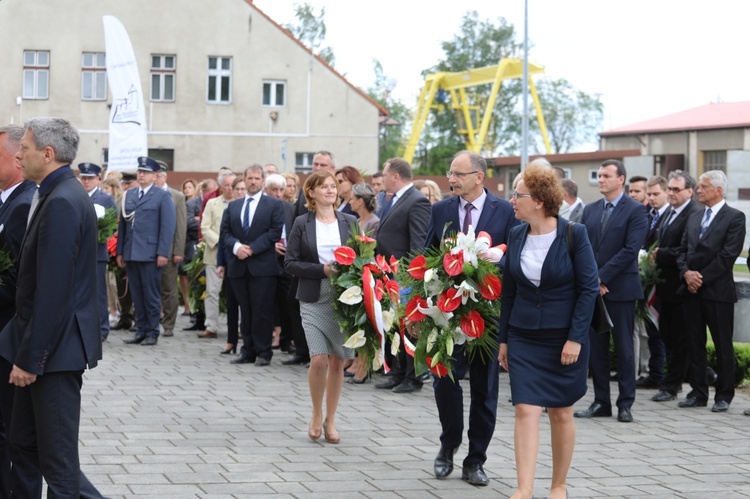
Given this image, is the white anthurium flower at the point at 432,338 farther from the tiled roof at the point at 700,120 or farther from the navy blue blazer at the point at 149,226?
the tiled roof at the point at 700,120

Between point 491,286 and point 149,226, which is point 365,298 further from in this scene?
point 149,226

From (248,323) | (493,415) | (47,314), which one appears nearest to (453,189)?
(493,415)

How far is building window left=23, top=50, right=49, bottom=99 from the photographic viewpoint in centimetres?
4484

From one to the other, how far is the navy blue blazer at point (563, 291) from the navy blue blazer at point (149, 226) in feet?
27.9

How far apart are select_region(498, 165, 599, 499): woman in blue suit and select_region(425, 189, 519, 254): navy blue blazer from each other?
836 mm

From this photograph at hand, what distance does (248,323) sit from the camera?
12.5 metres

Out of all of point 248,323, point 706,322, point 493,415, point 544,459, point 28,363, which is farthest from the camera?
point 248,323

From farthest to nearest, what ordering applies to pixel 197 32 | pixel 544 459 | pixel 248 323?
pixel 197 32
pixel 248 323
pixel 544 459

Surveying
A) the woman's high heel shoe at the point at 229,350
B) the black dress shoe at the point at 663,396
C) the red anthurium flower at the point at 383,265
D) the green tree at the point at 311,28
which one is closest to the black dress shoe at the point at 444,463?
the red anthurium flower at the point at 383,265

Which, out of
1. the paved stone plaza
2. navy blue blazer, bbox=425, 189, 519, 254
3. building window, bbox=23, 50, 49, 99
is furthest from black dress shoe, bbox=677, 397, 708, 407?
building window, bbox=23, 50, 49, 99

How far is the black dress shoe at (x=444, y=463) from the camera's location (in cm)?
713

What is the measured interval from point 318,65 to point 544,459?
129 ft

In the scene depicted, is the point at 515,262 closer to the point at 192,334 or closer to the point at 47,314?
the point at 47,314

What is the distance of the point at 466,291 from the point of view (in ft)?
21.9
